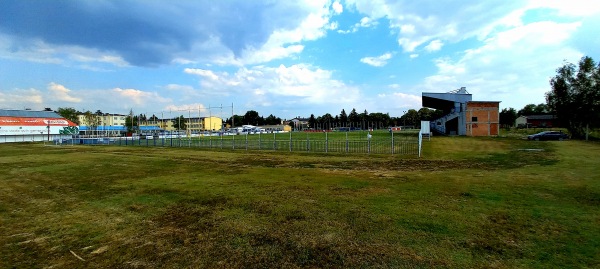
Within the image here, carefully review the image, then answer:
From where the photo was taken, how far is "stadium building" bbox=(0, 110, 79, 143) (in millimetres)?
58406

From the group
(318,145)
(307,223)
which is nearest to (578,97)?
(318,145)

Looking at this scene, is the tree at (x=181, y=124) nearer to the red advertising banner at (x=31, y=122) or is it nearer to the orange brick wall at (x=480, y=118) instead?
the red advertising banner at (x=31, y=122)

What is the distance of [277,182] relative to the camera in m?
10.6

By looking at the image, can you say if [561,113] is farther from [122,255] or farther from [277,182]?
[122,255]

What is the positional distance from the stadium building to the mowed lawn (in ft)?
204

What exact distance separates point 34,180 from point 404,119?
463ft

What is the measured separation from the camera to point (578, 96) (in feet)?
128

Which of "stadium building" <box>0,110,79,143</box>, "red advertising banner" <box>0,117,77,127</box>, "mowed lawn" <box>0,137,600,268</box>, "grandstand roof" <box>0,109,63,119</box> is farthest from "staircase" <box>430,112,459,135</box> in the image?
"grandstand roof" <box>0,109,63,119</box>

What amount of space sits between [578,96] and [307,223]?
49.8 metres

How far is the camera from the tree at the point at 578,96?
37406 mm

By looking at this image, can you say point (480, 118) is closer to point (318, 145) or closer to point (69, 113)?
point (318, 145)

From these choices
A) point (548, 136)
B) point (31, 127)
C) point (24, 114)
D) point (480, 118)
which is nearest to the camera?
point (548, 136)

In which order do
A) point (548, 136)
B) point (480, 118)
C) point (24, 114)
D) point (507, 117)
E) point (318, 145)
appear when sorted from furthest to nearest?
point (507, 117) < point (24, 114) < point (480, 118) < point (548, 136) < point (318, 145)

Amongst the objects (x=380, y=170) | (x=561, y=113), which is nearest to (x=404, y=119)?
(x=561, y=113)
